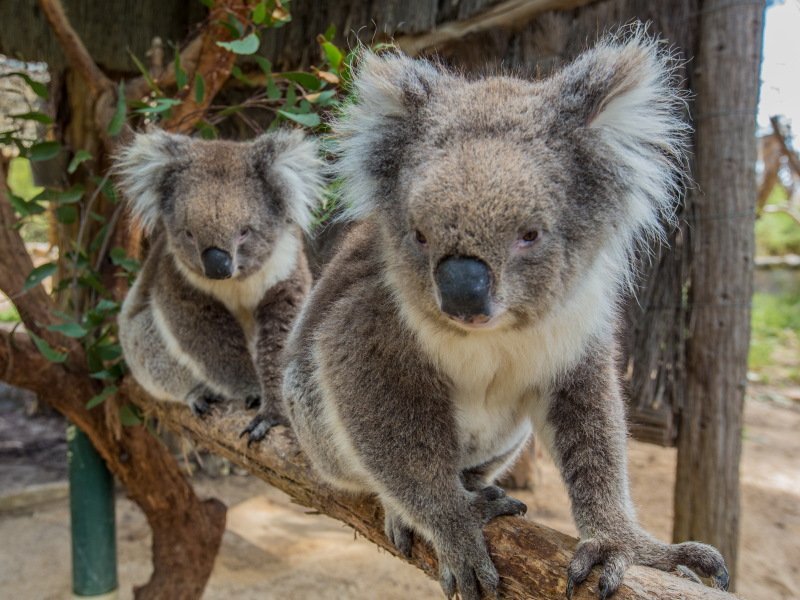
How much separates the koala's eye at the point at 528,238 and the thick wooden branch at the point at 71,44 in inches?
115

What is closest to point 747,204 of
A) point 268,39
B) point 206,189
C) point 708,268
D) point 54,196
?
point 708,268

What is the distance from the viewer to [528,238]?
154 cm

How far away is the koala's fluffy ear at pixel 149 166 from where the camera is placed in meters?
3.18

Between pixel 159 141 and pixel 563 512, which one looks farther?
pixel 563 512

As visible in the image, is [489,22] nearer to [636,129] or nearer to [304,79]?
[304,79]

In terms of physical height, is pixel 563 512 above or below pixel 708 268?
below

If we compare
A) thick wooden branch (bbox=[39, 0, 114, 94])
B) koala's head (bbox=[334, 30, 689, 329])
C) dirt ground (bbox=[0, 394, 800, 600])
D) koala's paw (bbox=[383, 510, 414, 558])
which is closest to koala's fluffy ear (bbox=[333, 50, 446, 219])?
koala's head (bbox=[334, 30, 689, 329])

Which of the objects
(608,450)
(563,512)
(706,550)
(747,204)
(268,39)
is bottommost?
(563,512)

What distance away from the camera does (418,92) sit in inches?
70.4

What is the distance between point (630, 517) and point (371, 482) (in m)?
0.69

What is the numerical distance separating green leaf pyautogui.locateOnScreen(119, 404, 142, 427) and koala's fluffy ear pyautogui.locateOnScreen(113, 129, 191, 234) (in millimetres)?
1098

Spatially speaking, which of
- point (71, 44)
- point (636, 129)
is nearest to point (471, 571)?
point (636, 129)

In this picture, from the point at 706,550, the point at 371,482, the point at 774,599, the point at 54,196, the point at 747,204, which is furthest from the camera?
the point at 774,599

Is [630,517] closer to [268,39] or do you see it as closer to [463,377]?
[463,377]
